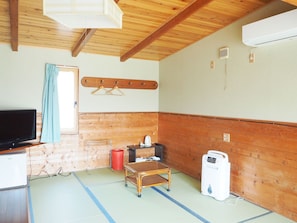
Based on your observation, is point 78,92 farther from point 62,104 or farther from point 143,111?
point 143,111

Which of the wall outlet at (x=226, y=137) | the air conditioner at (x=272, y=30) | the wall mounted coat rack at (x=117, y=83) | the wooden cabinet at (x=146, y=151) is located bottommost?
the wooden cabinet at (x=146, y=151)

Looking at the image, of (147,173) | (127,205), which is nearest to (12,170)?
(127,205)

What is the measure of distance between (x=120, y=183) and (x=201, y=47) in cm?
283

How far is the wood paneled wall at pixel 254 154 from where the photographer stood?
3.01 metres

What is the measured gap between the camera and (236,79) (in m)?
3.75

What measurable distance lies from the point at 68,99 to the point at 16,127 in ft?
3.76

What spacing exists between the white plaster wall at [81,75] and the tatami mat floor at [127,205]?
1532mm

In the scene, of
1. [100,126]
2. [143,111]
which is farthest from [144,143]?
[100,126]

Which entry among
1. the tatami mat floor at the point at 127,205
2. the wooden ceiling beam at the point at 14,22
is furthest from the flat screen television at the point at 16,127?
the wooden ceiling beam at the point at 14,22

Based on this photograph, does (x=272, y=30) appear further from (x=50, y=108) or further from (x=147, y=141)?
(x=50, y=108)

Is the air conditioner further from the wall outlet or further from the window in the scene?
the window

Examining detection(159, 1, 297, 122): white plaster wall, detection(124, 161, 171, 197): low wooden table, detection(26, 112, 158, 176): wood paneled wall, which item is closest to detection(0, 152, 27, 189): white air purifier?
detection(26, 112, 158, 176): wood paneled wall

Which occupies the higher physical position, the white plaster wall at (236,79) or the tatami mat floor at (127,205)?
the white plaster wall at (236,79)

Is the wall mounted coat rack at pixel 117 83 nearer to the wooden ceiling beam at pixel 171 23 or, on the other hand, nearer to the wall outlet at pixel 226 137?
the wooden ceiling beam at pixel 171 23
